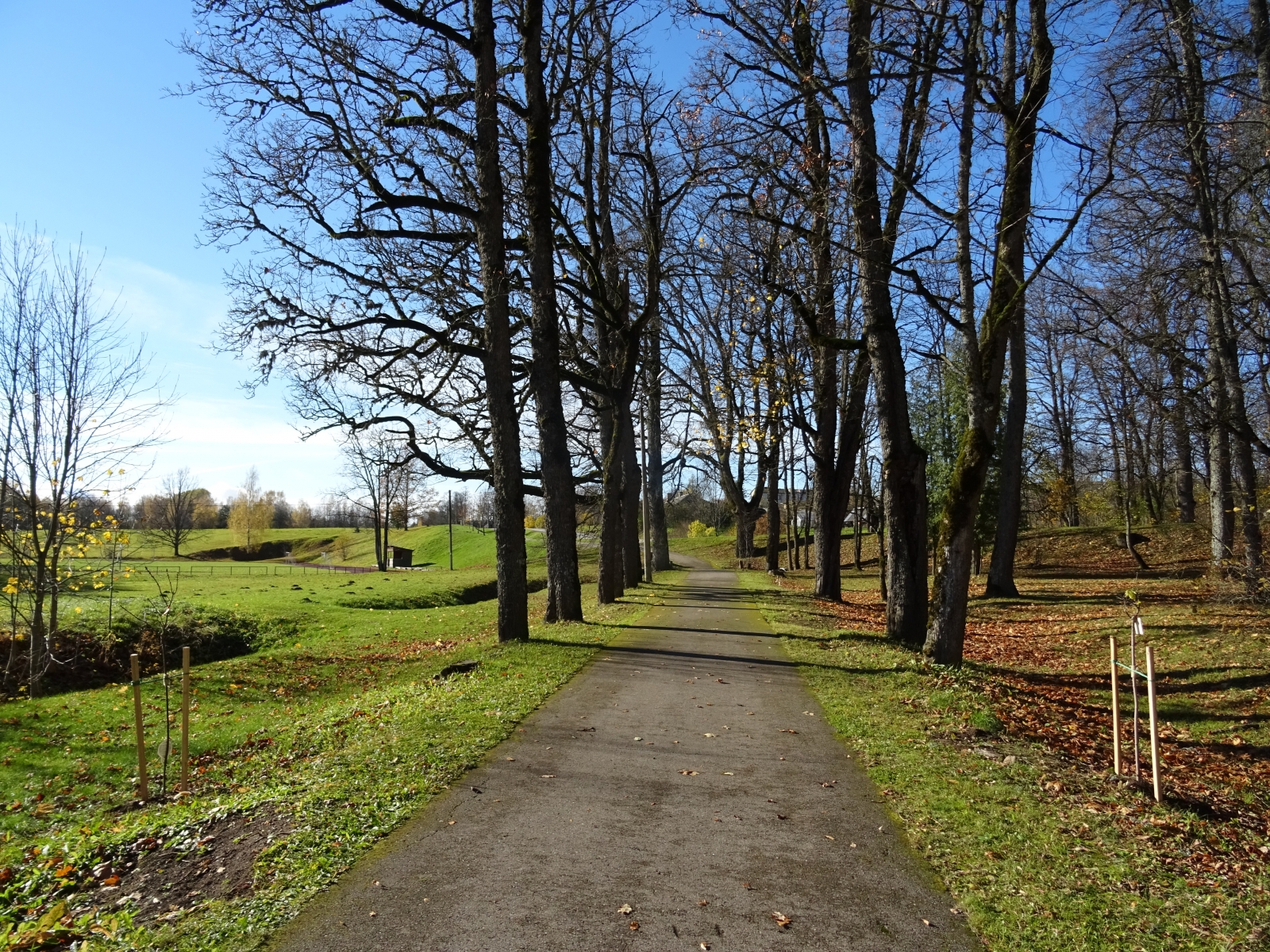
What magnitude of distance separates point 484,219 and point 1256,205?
11504 millimetres

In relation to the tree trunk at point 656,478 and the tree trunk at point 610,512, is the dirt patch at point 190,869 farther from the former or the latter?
the tree trunk at point 656,478

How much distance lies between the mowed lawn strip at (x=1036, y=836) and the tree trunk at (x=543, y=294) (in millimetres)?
5971

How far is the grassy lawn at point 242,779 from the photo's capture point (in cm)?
413

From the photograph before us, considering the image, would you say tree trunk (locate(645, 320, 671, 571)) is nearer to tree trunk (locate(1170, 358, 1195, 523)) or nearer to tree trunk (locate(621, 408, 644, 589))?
tree trunk (locate(621, 408, 644, 589))

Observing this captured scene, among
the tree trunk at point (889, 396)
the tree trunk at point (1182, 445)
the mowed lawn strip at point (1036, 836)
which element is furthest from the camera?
the tree trunk at point (1182, 445)

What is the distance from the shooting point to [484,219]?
12.3 meters

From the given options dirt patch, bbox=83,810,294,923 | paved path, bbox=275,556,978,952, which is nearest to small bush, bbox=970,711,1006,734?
paved path, bbox=275,556,978,952

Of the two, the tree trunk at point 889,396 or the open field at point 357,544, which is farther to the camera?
the open field at point 357,544

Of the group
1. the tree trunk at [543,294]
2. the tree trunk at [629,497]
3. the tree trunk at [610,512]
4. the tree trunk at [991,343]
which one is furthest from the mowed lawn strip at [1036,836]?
A: the tree trunk at [629,497]

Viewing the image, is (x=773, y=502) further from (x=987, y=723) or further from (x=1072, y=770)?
(x=1072, y=770)

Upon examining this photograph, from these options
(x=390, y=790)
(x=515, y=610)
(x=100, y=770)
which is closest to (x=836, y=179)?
(x=515, y=610)

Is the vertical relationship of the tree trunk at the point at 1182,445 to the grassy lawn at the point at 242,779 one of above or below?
above

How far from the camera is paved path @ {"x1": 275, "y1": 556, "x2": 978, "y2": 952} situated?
12.4 ft

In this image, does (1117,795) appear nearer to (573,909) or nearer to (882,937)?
(882,937)
